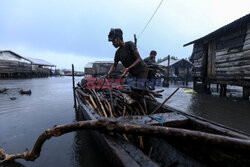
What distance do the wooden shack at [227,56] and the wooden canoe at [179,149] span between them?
673 centimetres

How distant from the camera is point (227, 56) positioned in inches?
274

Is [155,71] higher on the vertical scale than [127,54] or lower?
lower

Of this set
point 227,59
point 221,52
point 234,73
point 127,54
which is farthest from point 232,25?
point 127,54

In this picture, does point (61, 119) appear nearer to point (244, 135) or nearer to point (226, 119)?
point (244, 135)

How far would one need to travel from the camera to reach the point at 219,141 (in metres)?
0.84

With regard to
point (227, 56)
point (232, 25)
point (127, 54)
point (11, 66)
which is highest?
point (232, 25)

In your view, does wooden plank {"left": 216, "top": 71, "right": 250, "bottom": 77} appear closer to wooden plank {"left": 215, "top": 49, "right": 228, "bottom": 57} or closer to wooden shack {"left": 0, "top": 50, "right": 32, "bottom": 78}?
wooden plank {"left": 215, "top": 49, "right": 228, "bottom": 57}

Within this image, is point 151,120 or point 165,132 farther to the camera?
point 151,120

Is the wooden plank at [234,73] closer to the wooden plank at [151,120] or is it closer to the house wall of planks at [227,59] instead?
the house wall of planks at [227,59]

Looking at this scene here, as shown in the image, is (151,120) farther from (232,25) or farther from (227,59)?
(232,25)

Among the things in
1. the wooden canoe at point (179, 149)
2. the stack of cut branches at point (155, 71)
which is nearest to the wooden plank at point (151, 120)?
the wooden canoe at point (179, 149)

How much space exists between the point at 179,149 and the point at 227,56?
26.4ft

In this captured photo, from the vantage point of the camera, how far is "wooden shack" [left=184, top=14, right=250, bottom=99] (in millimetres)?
5969

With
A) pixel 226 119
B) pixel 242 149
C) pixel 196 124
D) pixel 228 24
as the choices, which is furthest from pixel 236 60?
pixel 242 149
